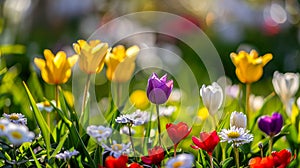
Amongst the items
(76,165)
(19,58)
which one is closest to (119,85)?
(76,165)

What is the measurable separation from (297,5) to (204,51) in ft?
3.20

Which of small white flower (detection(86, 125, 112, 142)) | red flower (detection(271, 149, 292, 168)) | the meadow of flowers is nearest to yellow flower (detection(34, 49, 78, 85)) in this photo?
the meadow of flowers

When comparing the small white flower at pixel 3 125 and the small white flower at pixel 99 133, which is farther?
the small white flower at pixel 99 133

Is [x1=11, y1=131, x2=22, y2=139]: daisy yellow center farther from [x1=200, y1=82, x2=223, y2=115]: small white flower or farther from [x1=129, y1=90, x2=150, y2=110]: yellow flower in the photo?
[x1=129, y1=90, x2=150, y2=110]: yellow flower

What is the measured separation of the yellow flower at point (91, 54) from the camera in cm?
154

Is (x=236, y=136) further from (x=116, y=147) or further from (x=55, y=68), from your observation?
(x=55, y=68)

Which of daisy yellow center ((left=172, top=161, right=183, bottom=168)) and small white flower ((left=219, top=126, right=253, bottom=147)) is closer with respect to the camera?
daisy yellow center ((left=172, top=161, right=183, bottom=168))

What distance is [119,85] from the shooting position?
1.81m

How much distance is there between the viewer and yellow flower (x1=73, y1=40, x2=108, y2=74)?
5.04 ft

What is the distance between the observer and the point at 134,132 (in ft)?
5.41

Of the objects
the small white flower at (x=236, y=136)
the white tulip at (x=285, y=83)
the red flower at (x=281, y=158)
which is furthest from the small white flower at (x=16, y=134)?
the white tulip at (x=285, y=83)

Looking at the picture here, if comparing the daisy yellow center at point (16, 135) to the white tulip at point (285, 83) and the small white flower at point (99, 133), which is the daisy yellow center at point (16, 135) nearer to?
the small white flower at point (99, 133)

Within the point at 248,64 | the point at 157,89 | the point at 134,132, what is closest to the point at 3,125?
the point at 157,89

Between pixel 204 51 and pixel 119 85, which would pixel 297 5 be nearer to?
pixel 204 51
